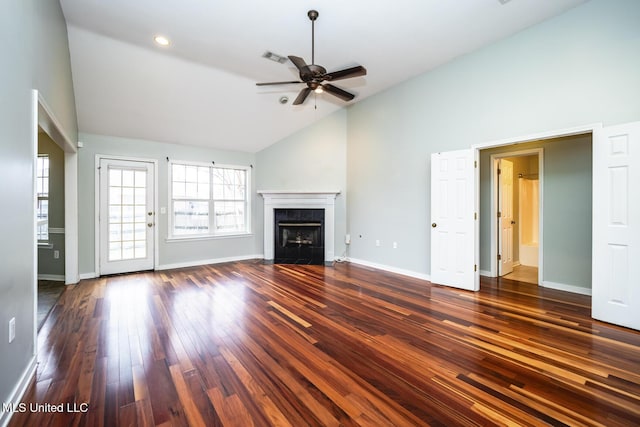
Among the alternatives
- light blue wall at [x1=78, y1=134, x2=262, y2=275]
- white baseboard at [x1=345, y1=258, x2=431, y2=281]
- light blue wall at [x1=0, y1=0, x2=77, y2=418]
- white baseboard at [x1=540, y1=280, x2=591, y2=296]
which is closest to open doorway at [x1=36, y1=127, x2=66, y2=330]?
light blue wall at [x1=78, y1=134, x2=262, y2=275]

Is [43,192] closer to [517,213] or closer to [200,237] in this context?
[200,237]

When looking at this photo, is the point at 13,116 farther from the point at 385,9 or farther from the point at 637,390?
the point at 637,390

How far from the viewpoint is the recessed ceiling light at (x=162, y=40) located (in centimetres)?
339

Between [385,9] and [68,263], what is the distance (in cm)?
582

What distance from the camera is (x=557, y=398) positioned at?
1730mm

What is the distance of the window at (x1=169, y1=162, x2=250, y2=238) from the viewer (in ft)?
18.4

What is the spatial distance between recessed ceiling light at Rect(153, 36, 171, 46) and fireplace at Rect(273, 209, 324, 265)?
359 cm

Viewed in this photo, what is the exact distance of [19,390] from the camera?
1.75 m

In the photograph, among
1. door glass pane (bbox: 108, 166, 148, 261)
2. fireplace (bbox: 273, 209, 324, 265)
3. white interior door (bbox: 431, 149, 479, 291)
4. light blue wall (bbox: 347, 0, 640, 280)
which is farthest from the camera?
fireplace (bbox: 273, 209, 324, 265)

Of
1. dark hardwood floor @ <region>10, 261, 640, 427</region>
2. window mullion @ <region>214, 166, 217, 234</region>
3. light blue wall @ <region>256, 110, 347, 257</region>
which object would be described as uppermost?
light blue wall @ <region>256, 110, 347, 257</region>

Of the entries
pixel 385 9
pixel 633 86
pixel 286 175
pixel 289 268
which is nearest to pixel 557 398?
pixel 633 86

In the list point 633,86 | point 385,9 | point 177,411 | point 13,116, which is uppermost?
point 385,9

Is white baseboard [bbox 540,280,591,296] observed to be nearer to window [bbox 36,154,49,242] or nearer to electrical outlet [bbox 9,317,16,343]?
electrical outlet [bbox 9,317,16,343]

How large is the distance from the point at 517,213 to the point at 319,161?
13.9 feet
